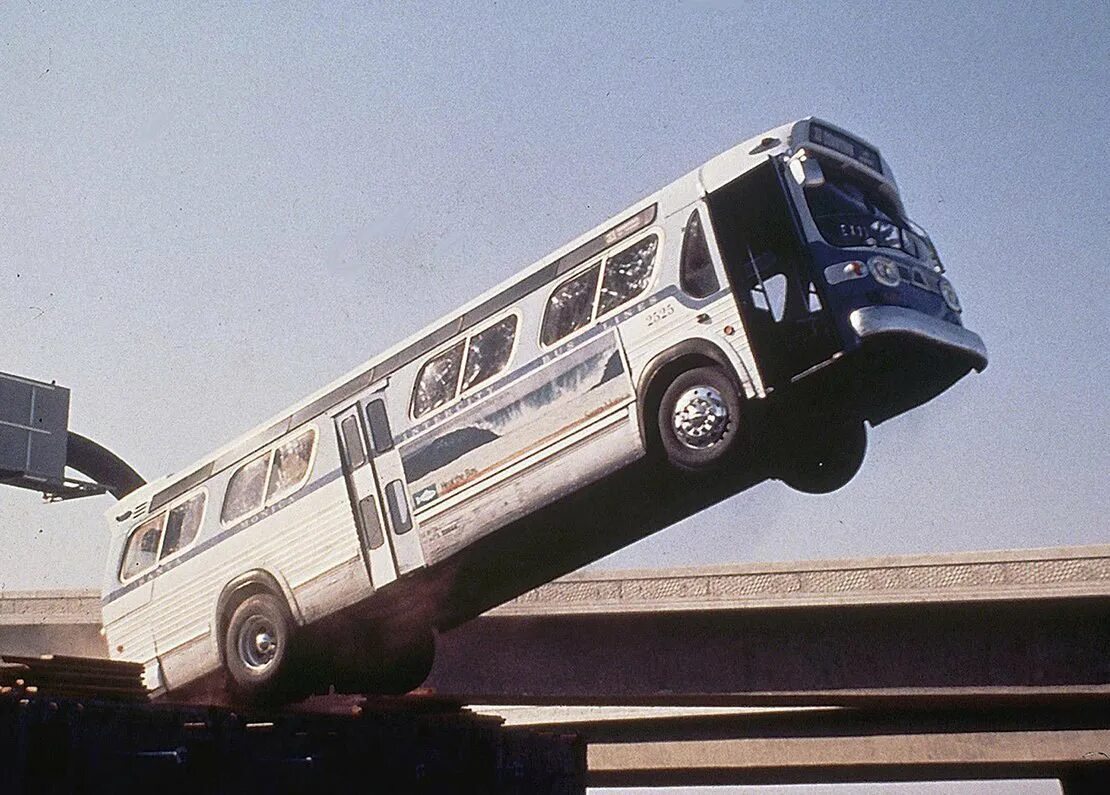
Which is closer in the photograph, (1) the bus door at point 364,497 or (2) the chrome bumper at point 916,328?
(2) the chrome bumper at point 916,328

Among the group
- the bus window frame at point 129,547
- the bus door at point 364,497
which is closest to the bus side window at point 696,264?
the bus door at point 364,497

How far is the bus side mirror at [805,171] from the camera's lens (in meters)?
9.80

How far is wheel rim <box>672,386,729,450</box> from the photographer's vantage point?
32.4 ft

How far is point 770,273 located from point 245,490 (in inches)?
254

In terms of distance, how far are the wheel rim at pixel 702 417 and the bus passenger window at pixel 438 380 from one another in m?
2.43

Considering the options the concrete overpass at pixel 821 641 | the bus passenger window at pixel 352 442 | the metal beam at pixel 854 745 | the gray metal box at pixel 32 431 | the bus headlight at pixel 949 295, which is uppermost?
the gray metal box at pixel 32 431

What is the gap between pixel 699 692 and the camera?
23.2m

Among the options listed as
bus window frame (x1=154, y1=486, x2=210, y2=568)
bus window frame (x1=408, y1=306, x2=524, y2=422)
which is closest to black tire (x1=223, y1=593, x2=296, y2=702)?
bus window frame (x1=154, y1=486, x2=210, y2=568)

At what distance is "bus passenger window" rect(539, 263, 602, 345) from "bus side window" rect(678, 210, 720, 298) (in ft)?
2.94

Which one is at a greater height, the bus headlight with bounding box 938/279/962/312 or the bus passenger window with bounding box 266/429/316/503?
the bus passenger window with bounding box 266/429/316/503

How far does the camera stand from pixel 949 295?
1044 cm

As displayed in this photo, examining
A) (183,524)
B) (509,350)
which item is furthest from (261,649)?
(509,350)

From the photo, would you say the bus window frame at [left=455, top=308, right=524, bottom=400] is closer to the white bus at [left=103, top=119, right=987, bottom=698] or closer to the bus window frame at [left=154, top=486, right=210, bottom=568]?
the white bus at [left=103, top=119, right=987, bottom=698]

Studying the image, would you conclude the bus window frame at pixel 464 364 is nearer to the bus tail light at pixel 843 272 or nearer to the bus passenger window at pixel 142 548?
the bus tail light at pixel 843 272
